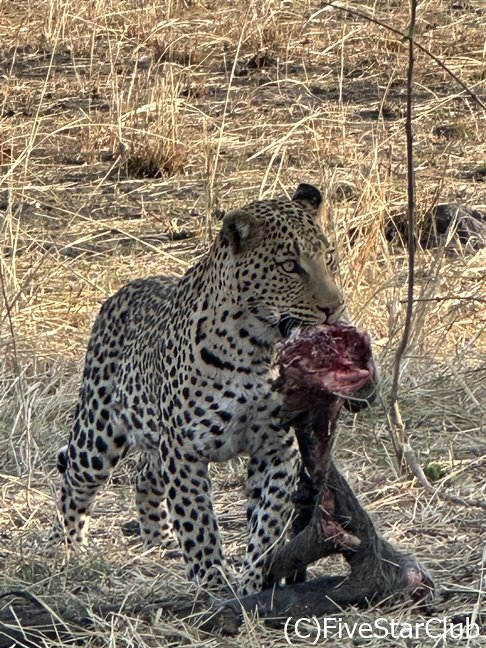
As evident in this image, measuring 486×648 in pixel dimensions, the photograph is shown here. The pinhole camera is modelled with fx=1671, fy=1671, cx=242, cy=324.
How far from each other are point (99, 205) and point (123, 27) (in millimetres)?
3092

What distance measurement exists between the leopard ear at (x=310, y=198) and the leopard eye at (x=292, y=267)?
35cm

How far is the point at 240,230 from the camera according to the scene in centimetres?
558

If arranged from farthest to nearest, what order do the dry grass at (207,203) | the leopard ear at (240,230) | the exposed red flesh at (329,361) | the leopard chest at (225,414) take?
the dry grass at (207,203) → the leopard ear at (240,230) → the leopard chest at (225,414) → the exposed red flesh at (329,361)

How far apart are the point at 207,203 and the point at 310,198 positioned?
2979 mm

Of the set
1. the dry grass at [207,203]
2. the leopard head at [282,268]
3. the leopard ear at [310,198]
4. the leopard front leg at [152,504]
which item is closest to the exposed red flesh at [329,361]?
the leopard head at [282,268]

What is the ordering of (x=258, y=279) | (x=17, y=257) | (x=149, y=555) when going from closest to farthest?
(x=258, y=279)
(x=149, y=555)
(x=17, y=257)

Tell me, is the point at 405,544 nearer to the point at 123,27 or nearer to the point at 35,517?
the point at 35,517

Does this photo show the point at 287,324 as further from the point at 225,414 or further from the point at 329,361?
the point at 329,361

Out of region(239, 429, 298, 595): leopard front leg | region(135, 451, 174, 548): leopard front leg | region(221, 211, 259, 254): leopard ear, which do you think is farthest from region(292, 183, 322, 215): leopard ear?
region(135, 451, 174, 548): leopard front leg

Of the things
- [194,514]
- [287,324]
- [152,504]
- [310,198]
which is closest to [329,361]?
[287,324]

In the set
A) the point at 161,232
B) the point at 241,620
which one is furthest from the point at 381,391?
the point at 161,232

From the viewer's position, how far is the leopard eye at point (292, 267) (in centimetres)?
554

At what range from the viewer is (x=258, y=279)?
556cm

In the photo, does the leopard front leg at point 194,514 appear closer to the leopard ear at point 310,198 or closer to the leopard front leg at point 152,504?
the leopard front leg at point 152,504
